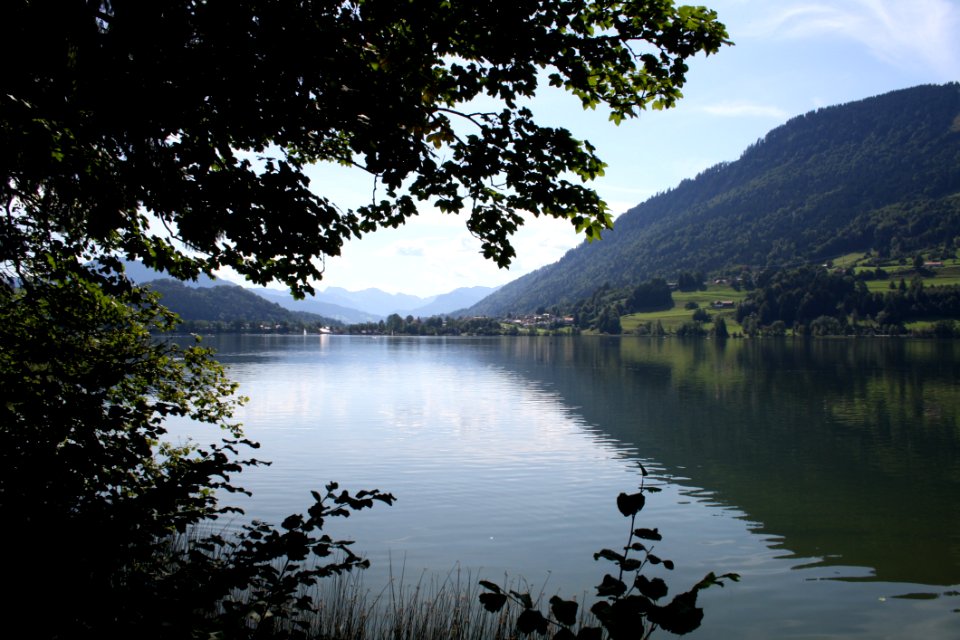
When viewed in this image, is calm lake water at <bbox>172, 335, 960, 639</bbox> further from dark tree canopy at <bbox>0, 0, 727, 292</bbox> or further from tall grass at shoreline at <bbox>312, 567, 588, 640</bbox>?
dark tree canopy at <bbox>0, 0, 727, 292</bbox>

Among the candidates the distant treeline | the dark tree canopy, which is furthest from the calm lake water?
the distant treeline

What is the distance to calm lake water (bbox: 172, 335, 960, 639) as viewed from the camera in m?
13.3

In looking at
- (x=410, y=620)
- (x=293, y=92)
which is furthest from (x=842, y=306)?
(x=293, y=92)

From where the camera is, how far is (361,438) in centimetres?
3034

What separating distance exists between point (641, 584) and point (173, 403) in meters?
8.07

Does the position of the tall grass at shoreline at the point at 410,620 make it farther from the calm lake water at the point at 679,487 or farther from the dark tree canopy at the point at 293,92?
the dark tree canopy at the point at 293,92

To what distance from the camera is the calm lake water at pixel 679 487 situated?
13328 millimetres

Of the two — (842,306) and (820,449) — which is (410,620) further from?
(842,306)

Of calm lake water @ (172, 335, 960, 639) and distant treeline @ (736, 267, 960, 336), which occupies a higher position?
distant treeline @ (736, 267, 960, 336)

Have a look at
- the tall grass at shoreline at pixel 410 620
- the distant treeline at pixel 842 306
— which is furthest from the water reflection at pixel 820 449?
the distant treeline at pixel 842 306

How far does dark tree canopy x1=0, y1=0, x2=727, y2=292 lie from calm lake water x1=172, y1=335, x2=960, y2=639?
896cm

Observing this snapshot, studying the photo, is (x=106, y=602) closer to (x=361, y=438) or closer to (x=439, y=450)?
(x=439, y=450)

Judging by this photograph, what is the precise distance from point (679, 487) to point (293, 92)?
769 inches

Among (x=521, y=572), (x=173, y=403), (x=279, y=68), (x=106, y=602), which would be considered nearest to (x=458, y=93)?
(x=279, y=68)
